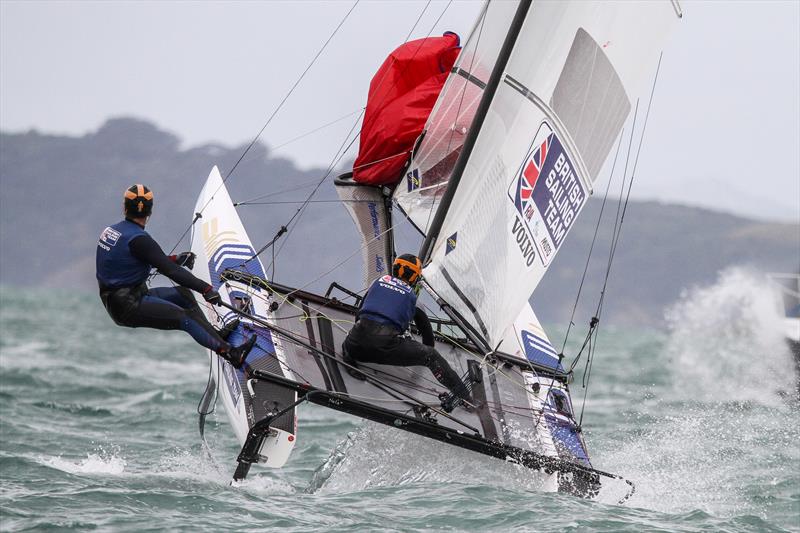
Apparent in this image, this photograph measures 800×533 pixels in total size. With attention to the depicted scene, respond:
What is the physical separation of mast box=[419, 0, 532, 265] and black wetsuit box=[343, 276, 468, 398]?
434 millimetres

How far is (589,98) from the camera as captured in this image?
5.72 metres

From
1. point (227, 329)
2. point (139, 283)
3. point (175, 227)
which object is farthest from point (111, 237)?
point (175, 227)

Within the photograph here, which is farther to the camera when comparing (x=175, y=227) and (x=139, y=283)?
(x=175, y=227)

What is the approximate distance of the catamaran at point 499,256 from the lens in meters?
5.38

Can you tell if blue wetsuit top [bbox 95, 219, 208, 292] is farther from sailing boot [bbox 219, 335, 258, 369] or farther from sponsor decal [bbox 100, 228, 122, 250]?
sailing boot [bbox 219, 335, 258, 369]

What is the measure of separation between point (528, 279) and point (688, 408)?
5.25 meters

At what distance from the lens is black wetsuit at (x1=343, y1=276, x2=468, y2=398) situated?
5.46 meters

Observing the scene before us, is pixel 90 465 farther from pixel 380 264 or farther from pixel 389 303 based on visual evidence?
pixel 380 264

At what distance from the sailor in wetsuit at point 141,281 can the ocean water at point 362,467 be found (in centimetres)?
69

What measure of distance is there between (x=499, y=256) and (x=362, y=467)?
49.0 inches

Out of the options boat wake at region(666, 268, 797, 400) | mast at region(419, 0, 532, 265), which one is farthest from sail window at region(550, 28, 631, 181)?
boat wake at region(666, 268, 797, 400)

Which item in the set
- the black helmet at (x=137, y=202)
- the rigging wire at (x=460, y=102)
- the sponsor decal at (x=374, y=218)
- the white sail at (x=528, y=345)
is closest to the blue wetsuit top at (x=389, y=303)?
the rigging wire at (x=460, y=102)

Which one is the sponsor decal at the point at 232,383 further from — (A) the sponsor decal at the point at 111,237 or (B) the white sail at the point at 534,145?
(B) the white sail at the point at 534,145

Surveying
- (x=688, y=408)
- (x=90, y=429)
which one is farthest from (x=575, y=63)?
(x=688, y=408)
